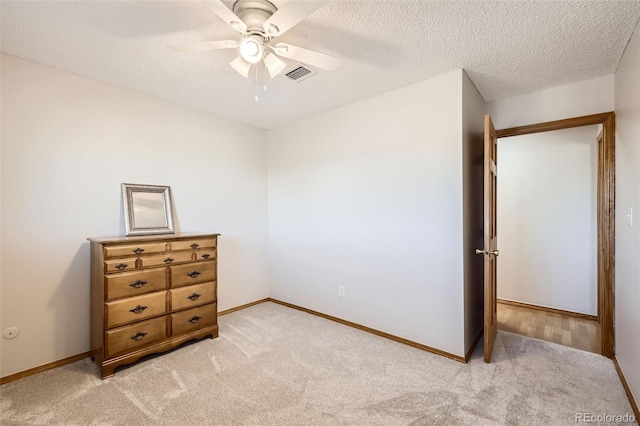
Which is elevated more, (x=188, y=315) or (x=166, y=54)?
(x=166, y=54)

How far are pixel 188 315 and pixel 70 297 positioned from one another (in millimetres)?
953

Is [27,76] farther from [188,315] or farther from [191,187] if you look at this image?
[188,315]

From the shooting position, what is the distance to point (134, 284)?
91.9 inches

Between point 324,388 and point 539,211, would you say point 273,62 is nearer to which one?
point 324,388

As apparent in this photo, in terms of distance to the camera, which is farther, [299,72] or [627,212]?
[299,72]

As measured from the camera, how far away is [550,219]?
12.2ft

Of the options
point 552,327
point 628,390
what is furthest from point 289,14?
point 552,327

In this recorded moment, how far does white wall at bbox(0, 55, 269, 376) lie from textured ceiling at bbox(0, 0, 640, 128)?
0.25 meters

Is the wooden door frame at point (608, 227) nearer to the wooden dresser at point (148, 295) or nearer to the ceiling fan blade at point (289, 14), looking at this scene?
the ceiling fan blade at point (289, 14)

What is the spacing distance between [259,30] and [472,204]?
228cm

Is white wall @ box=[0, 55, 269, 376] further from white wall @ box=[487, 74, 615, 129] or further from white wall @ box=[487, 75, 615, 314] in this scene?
white wall @ box=[487, 75, 615, 314]

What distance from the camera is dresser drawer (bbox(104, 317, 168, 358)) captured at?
2197 millimetres

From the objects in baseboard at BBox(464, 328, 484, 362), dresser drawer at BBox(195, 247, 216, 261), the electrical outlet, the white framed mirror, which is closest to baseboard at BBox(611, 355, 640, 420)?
baseboard at BBox(464, 328, 484, 362)

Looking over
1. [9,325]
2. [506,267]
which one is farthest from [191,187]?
[506,267]
